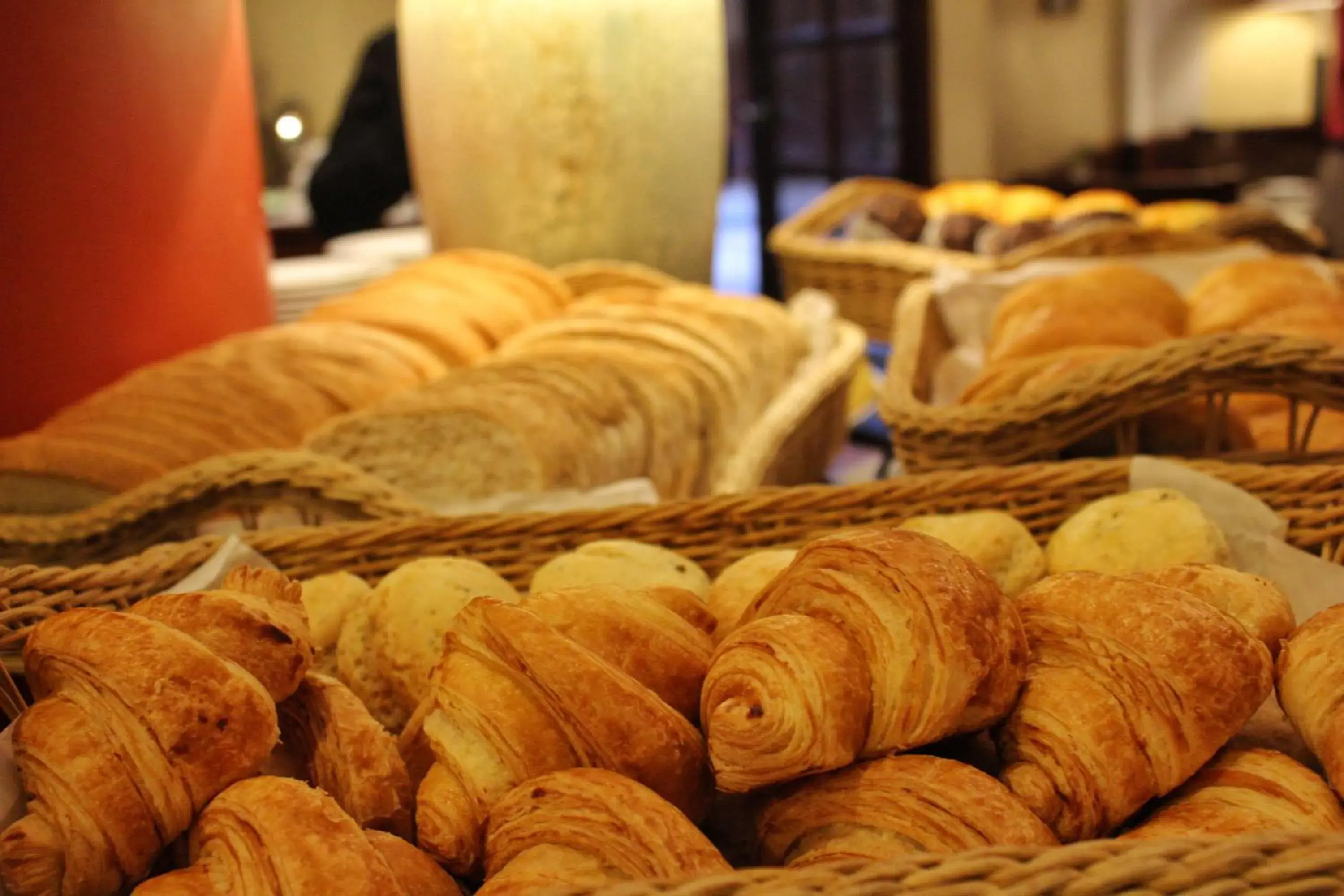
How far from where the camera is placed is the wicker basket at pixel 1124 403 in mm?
1360

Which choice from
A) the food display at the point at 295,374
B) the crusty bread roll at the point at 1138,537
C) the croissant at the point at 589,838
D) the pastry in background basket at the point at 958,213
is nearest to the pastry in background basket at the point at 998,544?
the crusty bread roll at the point at 1138,537

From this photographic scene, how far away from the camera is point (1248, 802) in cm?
80

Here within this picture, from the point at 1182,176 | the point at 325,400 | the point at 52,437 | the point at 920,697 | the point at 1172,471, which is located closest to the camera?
the point at 920,697

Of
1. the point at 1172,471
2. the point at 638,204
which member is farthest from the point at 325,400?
the point at 1172,471

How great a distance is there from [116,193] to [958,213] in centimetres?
247

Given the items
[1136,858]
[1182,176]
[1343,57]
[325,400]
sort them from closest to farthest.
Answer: [1136,858] → [325,400] → [1343,57] → [1182,176]

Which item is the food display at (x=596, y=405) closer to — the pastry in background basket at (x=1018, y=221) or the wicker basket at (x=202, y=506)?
the wicker basket at (x=202, y=506)

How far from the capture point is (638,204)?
2.81 meters

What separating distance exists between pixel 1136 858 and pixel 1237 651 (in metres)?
0.27

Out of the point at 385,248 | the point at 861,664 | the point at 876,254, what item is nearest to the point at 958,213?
the point at 876,254

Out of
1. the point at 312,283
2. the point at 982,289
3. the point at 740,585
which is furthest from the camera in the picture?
the point at 312,283

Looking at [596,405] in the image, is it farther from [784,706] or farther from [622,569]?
[784,706]

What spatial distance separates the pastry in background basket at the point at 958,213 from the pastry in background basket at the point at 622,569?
2497mm

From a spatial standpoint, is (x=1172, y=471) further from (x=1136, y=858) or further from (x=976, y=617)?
(x=1136, y=858)
